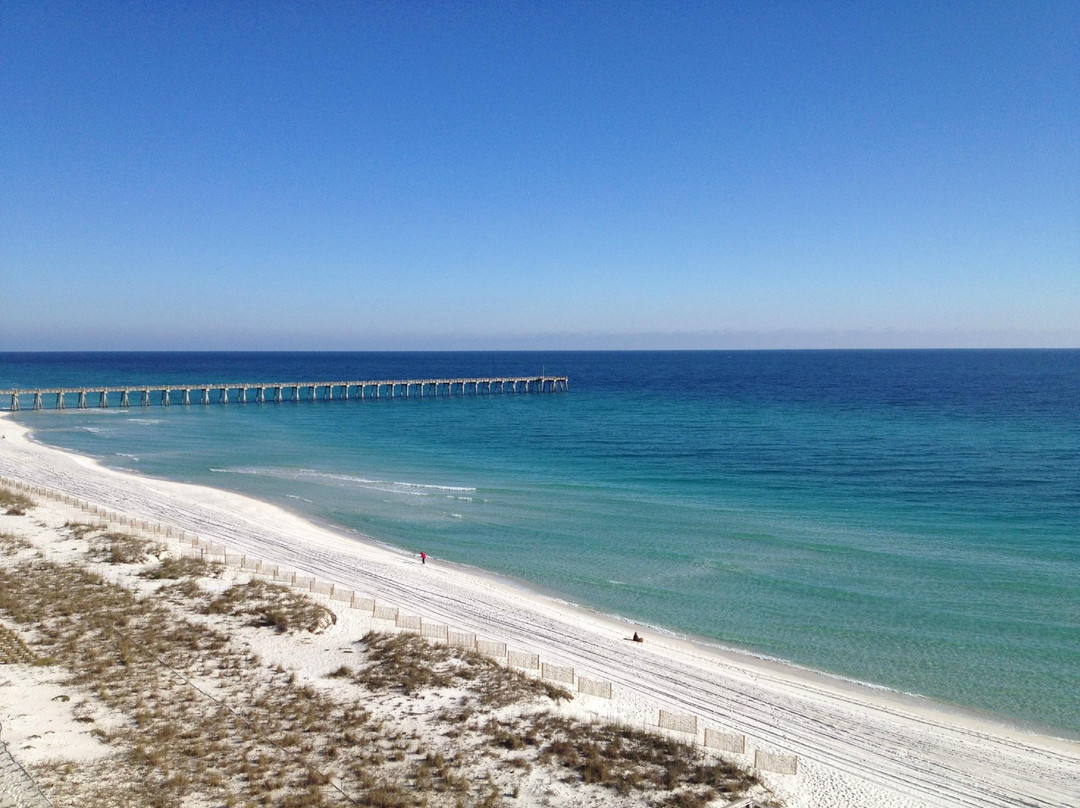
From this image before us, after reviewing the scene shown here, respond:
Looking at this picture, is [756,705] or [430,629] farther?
[430,629]

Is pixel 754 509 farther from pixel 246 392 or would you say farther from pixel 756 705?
pixel 246 392

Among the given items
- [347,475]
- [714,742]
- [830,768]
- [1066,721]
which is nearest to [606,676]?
[714,742]

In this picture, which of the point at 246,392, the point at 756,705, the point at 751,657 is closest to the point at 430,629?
the point at 756,705

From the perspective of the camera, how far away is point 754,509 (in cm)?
4356

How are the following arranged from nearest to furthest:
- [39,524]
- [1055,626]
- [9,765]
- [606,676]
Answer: [9,765]
[606,676]
[1055,626]
[39,524]

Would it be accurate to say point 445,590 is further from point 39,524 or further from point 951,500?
point 951,500

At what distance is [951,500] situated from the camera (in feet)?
148

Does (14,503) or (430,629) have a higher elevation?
(14,503)

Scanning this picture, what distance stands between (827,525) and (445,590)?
21732mm

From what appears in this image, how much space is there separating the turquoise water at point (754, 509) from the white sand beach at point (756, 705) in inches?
62.7

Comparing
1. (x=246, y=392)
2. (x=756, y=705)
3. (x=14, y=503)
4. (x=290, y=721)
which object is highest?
(x=246, y=392)

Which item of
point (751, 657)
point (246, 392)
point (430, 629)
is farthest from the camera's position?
point (246, 392)

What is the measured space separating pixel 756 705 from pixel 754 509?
23.7m

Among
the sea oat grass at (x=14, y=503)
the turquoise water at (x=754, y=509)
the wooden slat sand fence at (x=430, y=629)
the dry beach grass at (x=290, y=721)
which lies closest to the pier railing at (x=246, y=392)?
the turquoise water at (x=754, y=509)
